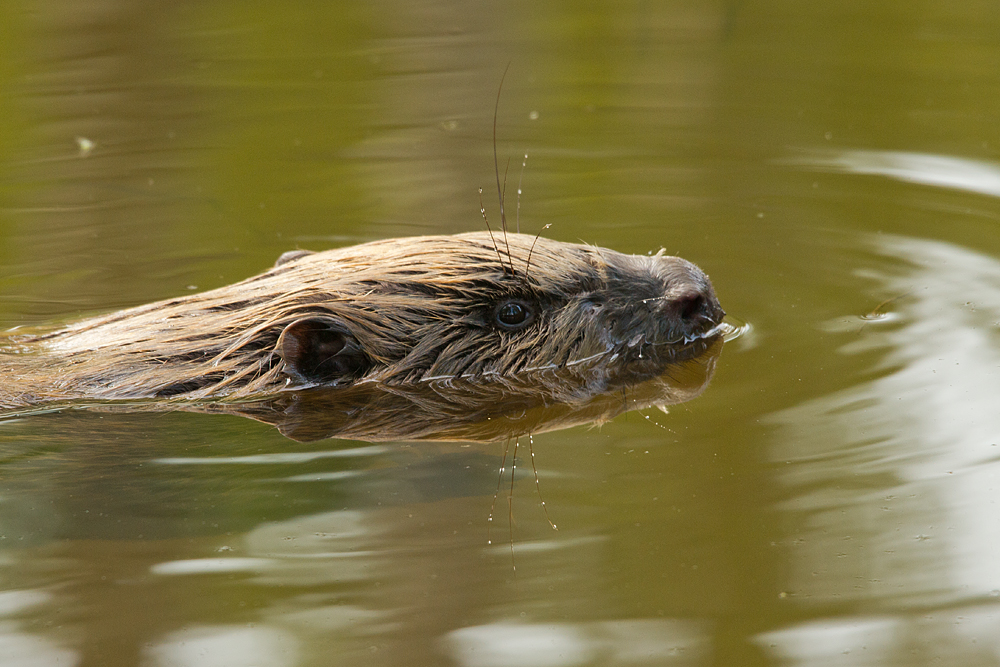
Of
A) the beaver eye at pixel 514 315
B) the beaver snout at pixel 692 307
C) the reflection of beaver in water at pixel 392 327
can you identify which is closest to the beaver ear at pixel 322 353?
the reflection of beaver in water at pixel 392 327

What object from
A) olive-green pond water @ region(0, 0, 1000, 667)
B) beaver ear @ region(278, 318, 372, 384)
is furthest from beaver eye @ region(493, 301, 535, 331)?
olive-green pond water @ region(0, 0, 1000, 667)

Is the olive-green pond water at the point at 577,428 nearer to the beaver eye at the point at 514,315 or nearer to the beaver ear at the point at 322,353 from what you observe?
the beaver ear at the point at 322,353

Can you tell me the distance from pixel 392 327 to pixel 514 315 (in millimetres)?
513

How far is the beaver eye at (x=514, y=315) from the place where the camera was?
4.78 m

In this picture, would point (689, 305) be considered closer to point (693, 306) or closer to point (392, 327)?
point (693, 306)

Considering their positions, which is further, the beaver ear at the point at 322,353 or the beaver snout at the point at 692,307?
the beaver snout at the point at 692,307

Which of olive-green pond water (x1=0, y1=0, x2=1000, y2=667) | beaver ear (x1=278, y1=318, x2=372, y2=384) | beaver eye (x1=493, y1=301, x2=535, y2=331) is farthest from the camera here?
beaver eye (x1=493, y1=301, x2=535, y2=331)

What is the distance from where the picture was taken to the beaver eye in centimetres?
478

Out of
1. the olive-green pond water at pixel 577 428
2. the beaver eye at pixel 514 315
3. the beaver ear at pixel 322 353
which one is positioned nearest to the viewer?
the olive-green pond water at pixel 577 428

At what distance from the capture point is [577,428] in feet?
13.8

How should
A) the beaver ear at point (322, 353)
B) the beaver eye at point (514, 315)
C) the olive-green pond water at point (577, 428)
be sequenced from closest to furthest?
the olive-green pond water at point (577, 428) → the beaver ear at point (322, 353) → the beaver eye at point (514, 315)

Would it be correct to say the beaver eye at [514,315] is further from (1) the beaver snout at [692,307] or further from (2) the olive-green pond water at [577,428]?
(2) the olive-green pond water at [577,428]

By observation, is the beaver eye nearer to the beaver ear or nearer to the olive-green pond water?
the beaver ear

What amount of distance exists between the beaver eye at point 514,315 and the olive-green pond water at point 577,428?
2.58 feet
